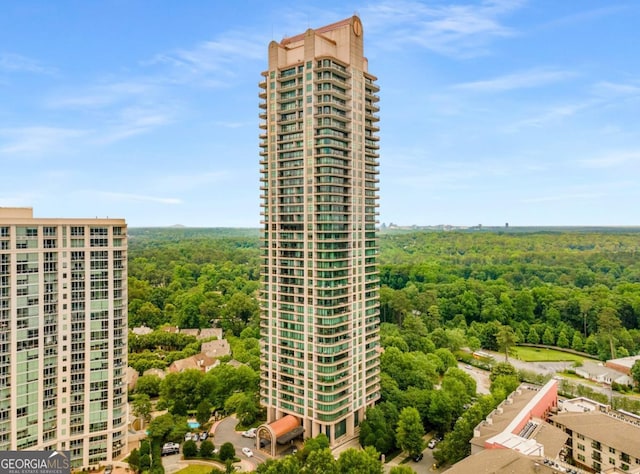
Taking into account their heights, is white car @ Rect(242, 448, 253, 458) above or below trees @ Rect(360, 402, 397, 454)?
below

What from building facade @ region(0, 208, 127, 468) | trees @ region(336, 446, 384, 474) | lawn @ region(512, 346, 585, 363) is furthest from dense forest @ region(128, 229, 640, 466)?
trees @ region(336, 446, 384, 474)

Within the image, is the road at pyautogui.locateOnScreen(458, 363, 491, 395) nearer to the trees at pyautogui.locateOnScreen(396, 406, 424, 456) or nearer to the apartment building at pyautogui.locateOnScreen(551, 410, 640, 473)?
the apartment building at pyautogui.locateOnScreen(551, 410, 640, 473)

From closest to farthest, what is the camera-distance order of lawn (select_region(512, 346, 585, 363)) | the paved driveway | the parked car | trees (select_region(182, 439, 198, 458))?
trees (select_region(182, 439, 198, 458)) → the paved driveway → the parked car → lawn (select_region(512, 346, 585, 363))

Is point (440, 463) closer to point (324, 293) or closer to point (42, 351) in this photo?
point (324, 293)

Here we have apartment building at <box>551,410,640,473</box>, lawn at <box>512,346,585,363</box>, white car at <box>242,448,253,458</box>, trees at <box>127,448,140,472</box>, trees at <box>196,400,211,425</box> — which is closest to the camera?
apartment building at <box>551,410,640,473</box>

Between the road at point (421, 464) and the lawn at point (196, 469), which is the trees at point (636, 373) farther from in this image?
the lawn at point (196, 469)

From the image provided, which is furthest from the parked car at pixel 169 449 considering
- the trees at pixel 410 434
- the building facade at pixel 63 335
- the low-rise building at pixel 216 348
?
the low-rise building at pixel 216 348
